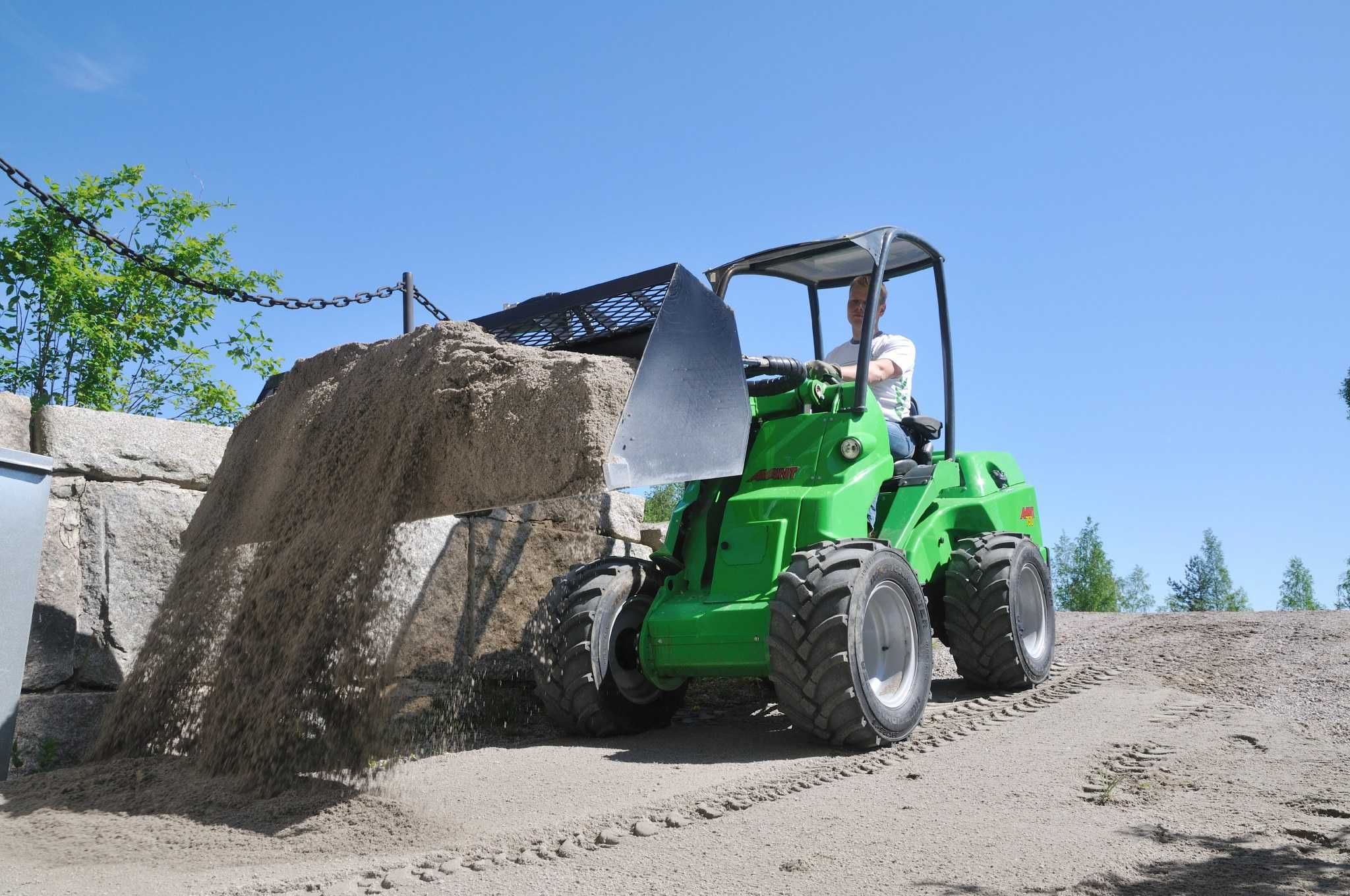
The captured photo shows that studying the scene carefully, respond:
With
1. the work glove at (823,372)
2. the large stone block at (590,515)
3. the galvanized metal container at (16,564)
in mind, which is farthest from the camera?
the large stone block at (590,515)

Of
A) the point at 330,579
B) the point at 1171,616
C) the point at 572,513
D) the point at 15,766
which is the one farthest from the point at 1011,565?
the point at 15,766

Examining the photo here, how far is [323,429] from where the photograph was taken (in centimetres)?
514

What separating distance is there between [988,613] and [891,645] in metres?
1.07

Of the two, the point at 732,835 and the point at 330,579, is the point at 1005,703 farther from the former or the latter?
the point at 330,579

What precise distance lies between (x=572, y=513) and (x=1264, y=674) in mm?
4392

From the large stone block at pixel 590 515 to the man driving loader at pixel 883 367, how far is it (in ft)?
5.36

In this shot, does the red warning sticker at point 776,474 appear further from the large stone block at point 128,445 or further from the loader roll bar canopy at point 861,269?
the large stone block at point 128,445

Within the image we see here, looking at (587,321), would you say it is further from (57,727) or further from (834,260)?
(57,727)

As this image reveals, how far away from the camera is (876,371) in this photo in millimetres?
5605

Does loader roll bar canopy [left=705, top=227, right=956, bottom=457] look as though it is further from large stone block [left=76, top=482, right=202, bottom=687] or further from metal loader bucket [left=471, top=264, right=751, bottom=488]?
large stone block [left=76, top=482, right=202, bottom=687]

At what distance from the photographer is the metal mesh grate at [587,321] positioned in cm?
464

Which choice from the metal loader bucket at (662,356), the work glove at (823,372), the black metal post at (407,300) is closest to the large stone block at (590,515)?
the work glove at (823,372)

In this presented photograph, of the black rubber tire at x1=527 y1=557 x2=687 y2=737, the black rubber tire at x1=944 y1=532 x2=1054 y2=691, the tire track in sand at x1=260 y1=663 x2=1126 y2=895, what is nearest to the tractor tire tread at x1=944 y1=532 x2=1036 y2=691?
the black rubber tire at x1=944 y1=532 x2=1054 y2=691

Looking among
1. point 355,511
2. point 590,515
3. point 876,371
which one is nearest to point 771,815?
point 355,511
